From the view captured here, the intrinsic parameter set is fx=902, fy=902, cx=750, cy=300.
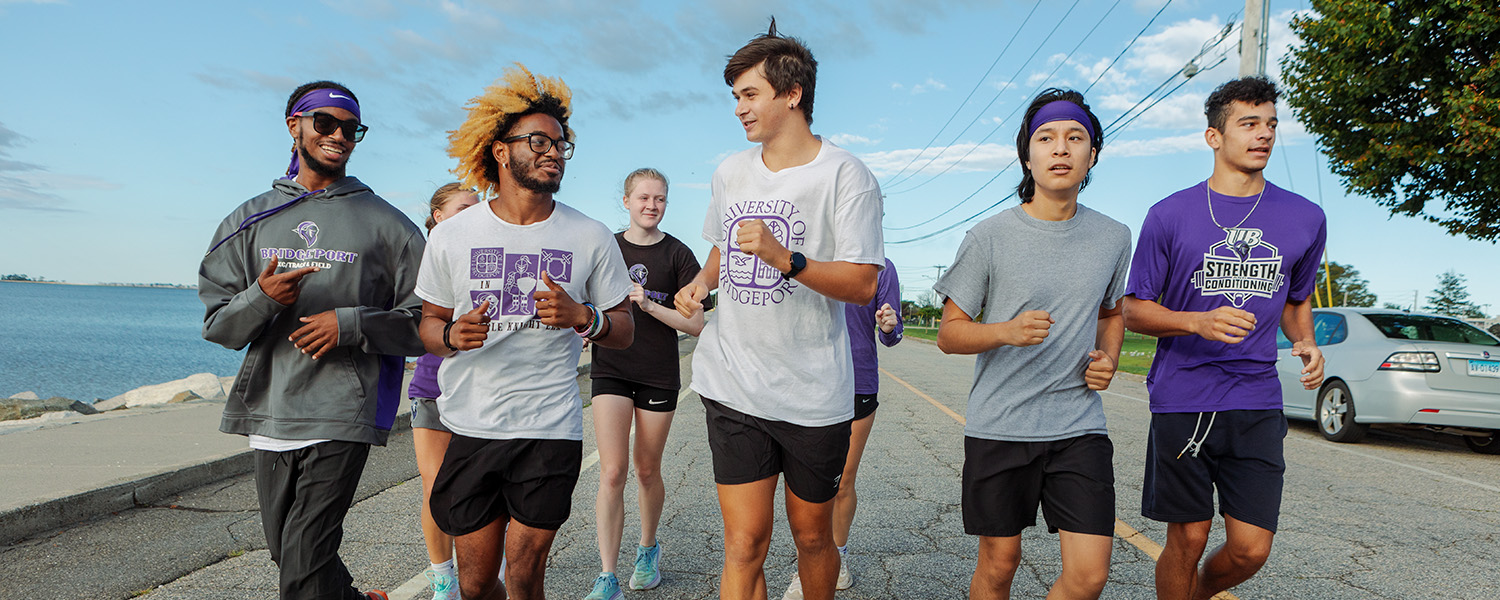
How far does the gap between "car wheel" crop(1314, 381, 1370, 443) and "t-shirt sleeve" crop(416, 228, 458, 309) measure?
32.4ft

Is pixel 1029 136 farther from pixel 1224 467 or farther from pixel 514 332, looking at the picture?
pixel 514 332

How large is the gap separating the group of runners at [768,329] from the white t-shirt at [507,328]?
0.03 ft

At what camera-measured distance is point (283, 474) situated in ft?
10.0

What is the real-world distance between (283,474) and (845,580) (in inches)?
101

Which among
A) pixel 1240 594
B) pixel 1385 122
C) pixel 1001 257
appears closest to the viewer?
pixel 1001 257

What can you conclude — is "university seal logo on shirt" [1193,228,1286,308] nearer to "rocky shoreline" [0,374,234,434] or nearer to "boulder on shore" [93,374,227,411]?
"rocky shoreline" [0,374,234,434]

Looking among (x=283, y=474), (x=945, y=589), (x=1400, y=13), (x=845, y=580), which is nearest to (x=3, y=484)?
(x=283, y=474)

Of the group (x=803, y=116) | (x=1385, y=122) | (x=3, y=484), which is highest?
(x=1385, y=122)

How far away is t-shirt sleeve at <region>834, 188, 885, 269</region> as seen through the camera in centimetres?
292

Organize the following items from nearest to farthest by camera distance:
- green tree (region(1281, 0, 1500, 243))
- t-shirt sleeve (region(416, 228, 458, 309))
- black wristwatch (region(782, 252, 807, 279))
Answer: black wristwatch (region(782, 252, 807, 279))
t-shirt sleeve (region(416, 228, 458, 309))
green tree (region(1281, 0, 1500, 243))

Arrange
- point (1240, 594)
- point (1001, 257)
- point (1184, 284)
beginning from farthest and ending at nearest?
point (1240, 594) → point (1184, 284) → point (1001, 257)

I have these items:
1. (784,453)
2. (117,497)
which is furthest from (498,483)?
(117,497)

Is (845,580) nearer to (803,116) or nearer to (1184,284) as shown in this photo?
(1184,284)

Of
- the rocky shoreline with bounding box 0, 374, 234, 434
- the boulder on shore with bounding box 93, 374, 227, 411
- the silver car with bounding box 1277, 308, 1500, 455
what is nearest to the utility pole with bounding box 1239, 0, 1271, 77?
the silver car with bounding box 1277, 308, 1500, 455
